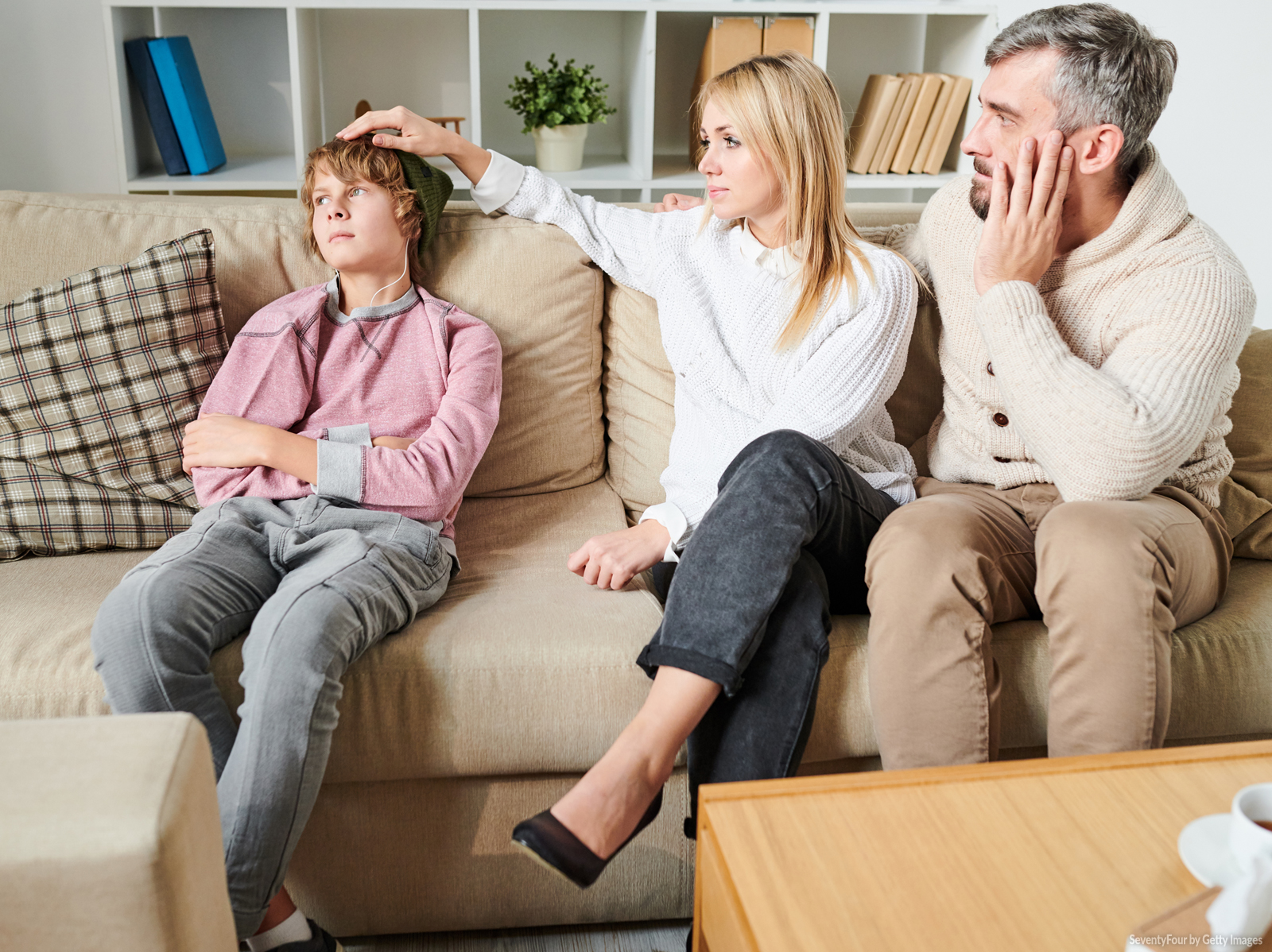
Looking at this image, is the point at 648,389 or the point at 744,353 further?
the point at 648,389

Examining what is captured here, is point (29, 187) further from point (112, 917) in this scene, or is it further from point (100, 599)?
point (112, 917)

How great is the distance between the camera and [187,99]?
2486 millimetres

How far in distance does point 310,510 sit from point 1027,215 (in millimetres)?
1012

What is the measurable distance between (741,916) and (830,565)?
1.93 ft

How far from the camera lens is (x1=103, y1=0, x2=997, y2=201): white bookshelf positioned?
2.59 metres

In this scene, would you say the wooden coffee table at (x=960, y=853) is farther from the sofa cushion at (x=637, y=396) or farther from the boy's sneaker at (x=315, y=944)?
the sofa cushion at (x=637, y=396)

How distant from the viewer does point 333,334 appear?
59.6 inches

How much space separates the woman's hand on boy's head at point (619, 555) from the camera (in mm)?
1347

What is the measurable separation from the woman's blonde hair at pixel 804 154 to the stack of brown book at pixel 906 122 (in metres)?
1.45

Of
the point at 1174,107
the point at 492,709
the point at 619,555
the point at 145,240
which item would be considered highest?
the point at 1174,107

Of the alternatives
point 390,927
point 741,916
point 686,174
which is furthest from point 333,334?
point 686,174

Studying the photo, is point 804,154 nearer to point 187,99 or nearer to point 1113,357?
point 1113,357

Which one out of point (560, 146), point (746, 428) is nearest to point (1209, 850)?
point (746, 428)

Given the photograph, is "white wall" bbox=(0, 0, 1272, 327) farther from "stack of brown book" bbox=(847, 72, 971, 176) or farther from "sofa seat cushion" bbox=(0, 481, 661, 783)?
"sofa seat cushion" bbox=(0, 481, 661, 783)
